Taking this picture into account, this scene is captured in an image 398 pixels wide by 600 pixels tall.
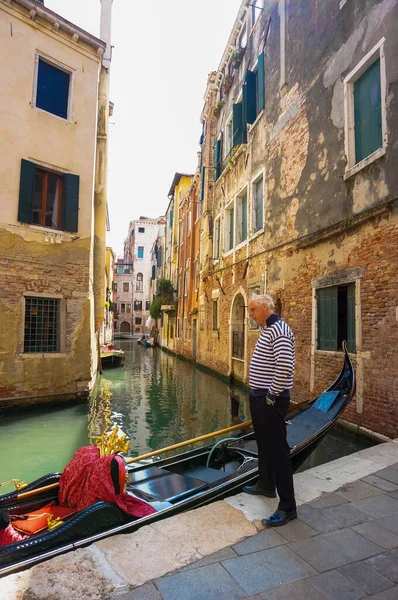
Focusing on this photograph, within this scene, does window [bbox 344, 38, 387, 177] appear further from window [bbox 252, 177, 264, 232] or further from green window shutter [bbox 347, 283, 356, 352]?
window [bbox 252, 177, 264, 232]

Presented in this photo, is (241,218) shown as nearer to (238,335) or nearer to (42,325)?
(238,335)

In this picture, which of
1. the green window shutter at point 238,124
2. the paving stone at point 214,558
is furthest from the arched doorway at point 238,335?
the paving stone at point 214,558

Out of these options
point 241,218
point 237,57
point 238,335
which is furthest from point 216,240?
point 237,57

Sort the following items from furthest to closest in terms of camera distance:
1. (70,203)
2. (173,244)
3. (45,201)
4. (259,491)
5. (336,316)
A: 1. (173,244)
2. (70,203)
3. (45,201)
4. (336,316)
5. (259,491)

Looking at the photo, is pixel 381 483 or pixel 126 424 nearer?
pixel 381 483

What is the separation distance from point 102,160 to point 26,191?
8.58 feet

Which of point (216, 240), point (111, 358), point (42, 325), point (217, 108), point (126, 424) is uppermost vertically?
point (217, 108)

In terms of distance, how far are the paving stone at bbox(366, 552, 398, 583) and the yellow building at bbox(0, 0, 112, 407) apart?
6777mm

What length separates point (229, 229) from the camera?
1233 cm

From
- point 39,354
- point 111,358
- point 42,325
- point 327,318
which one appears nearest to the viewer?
point 327,318

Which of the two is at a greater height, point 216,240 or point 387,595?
point 216,240

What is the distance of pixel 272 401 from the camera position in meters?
2.35

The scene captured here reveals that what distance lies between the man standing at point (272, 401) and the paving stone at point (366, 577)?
469 millimetres

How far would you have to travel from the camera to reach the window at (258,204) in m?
9.56
